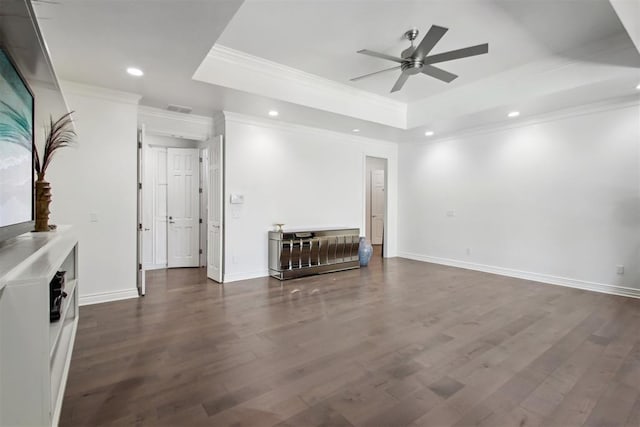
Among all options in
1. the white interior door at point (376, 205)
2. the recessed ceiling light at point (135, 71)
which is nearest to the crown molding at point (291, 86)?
the recessed ceiling light at point (135, 71)

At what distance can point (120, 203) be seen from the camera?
4152 millimetres

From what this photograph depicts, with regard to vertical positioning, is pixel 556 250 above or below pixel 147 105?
below

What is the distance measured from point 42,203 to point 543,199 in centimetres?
668

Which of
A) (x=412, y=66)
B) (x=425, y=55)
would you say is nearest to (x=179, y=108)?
(x=412, y=66)

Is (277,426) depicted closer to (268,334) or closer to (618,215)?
(268,334)

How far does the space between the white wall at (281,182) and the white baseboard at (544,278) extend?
1955mm

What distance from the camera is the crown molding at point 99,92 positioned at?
3.74 m

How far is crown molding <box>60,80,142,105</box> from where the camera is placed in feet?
12.3

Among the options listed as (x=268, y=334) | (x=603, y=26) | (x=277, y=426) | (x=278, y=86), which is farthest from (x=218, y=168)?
(x=603, y=26)

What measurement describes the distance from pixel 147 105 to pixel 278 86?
2.02 meters

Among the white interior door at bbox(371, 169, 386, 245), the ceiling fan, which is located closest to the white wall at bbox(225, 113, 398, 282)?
the white interior door at bbox(371, 169, 386, 245)

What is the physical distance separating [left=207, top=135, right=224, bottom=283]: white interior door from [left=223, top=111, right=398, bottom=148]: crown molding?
0.42 metres

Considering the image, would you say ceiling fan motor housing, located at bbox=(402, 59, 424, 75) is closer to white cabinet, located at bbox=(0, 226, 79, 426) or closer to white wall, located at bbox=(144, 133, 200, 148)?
white cabinet, located at bbox=(0, 226, 79, 426)

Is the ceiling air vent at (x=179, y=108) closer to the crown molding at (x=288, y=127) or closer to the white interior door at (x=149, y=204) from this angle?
the crown molding at (x=288, y=127)
